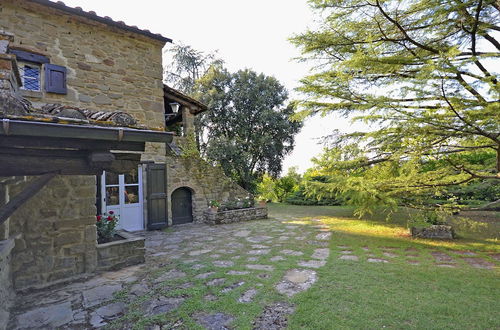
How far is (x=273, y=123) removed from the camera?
48.6 ft

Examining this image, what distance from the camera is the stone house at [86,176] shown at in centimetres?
380

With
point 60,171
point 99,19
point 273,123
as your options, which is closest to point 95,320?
point 60,171

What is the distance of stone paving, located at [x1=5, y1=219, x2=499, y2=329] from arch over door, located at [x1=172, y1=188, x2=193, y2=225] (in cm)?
248

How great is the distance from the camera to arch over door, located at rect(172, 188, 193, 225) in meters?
8.98

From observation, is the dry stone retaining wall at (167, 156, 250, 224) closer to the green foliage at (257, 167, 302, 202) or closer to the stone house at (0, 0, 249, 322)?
the stone house at (0, 0, 249, 322)

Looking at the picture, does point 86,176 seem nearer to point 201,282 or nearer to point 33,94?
point 201,282

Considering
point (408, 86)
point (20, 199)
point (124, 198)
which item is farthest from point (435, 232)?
point (124, 198)

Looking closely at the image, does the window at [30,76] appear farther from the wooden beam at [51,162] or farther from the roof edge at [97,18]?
the wooden beam at [51,162]

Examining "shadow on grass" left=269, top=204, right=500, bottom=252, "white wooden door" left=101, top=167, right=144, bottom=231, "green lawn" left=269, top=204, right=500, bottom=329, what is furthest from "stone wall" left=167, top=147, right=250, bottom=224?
"green lawn" left=269, top=204, right=500, bottom=329

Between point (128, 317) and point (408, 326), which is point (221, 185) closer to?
point (128, 317)

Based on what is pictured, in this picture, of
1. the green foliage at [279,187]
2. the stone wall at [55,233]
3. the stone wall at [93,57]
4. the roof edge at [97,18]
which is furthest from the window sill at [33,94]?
the green foliage at [279,187]

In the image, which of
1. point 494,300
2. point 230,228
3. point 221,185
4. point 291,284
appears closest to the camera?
point 494,300

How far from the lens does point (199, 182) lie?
942 cm

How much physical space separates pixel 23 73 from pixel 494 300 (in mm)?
8788
